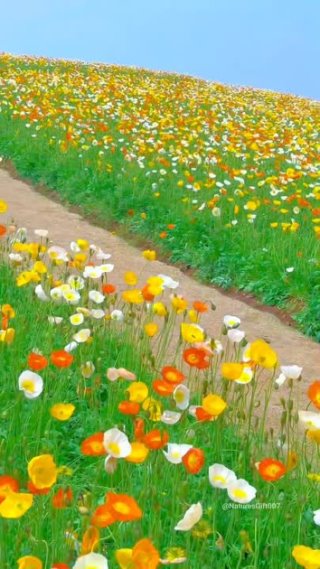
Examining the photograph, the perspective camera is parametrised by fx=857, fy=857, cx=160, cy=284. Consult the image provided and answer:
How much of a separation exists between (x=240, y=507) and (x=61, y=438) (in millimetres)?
1173

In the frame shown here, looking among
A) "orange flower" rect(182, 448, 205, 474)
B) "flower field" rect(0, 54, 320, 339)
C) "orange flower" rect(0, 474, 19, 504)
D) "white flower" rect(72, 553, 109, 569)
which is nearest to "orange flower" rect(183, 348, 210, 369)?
"orange flower" rect(182, 448, 205, 474)

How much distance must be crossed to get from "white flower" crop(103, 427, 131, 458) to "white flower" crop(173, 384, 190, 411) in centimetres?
66

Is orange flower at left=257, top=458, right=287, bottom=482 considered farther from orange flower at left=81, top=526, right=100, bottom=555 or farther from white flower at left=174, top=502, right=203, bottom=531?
orange flower at left=81, top=526, right=100, bottom=555

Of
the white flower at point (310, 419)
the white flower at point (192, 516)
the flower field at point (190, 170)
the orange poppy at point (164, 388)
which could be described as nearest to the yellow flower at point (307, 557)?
the white flower at point (192, 516)

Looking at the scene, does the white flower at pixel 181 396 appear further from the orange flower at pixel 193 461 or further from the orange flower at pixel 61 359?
the orange flower at pixel 193 461

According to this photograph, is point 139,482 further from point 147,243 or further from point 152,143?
point 152,143

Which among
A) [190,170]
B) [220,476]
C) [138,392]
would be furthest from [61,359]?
[190,170]

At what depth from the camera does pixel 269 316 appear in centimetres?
727

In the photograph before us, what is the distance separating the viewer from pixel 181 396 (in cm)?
322

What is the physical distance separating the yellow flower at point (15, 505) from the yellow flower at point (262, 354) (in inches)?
53.0

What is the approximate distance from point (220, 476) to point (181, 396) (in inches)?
24.4

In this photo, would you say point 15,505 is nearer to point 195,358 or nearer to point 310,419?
point 310,419

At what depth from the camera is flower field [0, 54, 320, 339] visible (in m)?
8.09

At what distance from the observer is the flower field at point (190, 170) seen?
8.09 m
